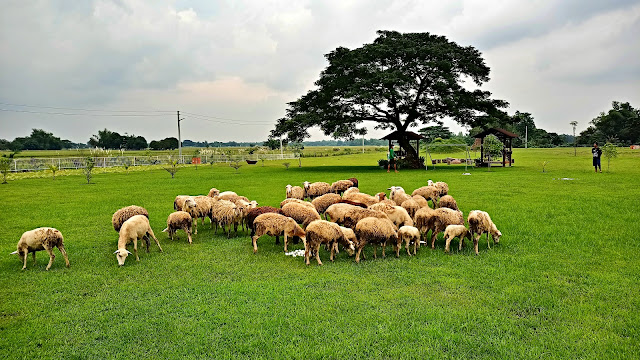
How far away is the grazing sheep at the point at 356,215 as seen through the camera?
8.70 metres

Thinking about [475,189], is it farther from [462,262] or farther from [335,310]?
[335,310]

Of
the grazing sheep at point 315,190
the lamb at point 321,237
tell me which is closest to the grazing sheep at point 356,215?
the lamb at point 321,237

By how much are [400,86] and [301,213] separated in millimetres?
29258

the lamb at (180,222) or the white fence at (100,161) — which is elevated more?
the white fence at (100,161)

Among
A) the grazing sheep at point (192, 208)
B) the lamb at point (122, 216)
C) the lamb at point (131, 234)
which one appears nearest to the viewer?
Result: the lamb at point (131, 234)

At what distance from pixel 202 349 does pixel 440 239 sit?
22.3ft

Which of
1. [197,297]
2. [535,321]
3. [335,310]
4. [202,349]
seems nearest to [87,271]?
[197,297]

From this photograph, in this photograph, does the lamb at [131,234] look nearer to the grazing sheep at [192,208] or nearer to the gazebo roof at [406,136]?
the grazing sheep at [192,208]

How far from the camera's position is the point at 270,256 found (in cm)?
833

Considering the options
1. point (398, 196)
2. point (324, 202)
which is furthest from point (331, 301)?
point (398, 196)

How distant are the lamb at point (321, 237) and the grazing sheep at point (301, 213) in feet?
5.00

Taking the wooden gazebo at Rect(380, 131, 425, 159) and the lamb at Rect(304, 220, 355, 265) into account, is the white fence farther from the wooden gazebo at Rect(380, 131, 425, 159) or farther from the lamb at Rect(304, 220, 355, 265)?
the lamb at Rect(304, 220, 355, 265)

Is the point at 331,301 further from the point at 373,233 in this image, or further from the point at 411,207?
the point at 411,207

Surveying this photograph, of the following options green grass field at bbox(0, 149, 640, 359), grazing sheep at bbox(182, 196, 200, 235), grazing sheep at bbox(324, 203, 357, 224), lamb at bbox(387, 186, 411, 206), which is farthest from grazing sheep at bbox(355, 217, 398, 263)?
grazing sheep at bbox(182, 196, 200, 235)
